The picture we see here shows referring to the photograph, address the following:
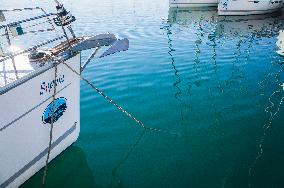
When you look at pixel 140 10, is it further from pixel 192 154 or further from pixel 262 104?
pixel 192 154

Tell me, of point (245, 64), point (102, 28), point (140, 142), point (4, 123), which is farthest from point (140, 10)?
point (4, 123)

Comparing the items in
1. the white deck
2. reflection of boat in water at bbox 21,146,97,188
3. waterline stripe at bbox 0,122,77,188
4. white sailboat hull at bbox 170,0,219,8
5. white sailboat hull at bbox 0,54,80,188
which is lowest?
reflection of boat in water at bbox 21,146,97,188

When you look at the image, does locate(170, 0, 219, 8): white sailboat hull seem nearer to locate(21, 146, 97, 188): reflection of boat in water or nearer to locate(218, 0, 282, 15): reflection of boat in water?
locate(218, 0, 282, 15): reflection of boat in water

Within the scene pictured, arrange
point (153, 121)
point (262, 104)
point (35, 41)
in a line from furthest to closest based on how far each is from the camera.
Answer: point (35, 41) → point (262, 104) → point (153, 121)

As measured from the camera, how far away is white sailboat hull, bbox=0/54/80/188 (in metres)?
7.23

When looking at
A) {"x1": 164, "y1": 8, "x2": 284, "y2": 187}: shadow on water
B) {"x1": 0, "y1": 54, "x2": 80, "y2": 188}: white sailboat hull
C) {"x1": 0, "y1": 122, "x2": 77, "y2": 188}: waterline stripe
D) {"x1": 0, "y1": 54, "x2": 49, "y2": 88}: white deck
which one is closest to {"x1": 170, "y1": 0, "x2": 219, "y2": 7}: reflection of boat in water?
{"x1": 164, "y1": 8, "x2": 284, "y2": 187}: shadow on water

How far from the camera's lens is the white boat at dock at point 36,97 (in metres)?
7.29

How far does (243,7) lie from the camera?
124 feet

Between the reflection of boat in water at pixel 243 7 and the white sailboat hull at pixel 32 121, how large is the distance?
1272 inches

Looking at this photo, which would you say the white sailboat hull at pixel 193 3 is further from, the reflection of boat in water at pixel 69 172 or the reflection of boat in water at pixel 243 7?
the reflection of boat in water at pixel 69 172

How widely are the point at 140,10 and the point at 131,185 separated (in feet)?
108

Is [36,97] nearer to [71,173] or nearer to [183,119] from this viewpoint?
Answer: [71,173]

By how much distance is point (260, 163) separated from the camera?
30.7 feet

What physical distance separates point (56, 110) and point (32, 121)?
96 centimetres
